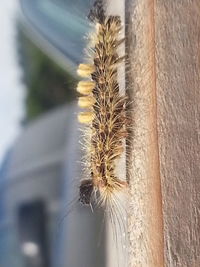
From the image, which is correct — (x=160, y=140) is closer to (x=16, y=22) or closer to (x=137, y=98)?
(x=137, y=98)

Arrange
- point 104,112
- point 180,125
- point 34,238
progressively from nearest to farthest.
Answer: point 180,125
point 104,112
point 34,238

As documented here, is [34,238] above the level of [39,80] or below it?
below

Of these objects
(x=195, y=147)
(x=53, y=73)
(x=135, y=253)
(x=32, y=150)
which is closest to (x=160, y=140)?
(x=195, y=147)

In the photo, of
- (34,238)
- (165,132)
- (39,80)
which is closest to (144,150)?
(165,132)

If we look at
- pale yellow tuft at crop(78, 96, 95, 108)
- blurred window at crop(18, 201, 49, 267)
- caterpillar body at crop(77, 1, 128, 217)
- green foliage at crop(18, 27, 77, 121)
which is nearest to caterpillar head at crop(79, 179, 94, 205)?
caterpillar body at crop(77, 1, 128, 217)

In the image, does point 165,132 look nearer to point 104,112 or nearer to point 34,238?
point 104,112

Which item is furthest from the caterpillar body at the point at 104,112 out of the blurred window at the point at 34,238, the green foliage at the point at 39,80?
the green foliage at the point at 39,80

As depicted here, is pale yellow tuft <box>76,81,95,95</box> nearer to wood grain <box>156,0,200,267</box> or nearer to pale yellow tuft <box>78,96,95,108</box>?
pale yellow tuft <box>78,96,95,108</box>
